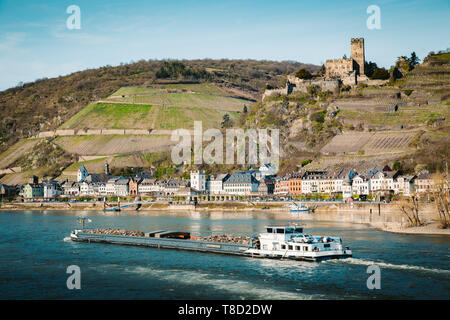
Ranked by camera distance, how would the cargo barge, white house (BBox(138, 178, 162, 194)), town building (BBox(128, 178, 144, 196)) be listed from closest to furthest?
the cargo barge < white house (BBox(138, 178, 162, 194)) < town building (BBox(128, 178, 144, 196))

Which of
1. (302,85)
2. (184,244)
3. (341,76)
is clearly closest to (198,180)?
(302,85)

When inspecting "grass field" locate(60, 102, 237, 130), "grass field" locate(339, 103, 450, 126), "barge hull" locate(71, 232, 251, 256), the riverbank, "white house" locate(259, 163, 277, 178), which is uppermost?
"grass field" locate(60, 102, 237, 130)

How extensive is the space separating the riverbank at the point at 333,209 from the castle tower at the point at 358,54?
188ft

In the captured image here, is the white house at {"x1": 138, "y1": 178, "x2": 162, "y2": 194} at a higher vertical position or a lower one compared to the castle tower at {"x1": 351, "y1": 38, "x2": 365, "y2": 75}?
Answer: lower

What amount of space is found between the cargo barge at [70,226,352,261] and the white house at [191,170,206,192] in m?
80.8

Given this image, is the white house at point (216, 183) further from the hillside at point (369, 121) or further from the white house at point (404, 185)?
the white house at point (404, 185)

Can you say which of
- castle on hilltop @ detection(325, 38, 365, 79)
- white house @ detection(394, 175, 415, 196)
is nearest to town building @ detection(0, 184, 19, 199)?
castle on hilltop @ detection(325, 38, 365, 79)

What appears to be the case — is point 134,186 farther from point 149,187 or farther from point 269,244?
point 269,244

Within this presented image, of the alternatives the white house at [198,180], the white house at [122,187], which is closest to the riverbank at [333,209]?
the white house at [122,187]

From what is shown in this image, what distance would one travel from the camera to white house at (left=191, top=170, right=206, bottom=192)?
450 feet

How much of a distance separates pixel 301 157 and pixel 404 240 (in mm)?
82624

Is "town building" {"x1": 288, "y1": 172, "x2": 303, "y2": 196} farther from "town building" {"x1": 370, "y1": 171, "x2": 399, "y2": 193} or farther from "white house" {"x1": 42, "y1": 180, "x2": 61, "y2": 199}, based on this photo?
"white house" {"x1": 42, "y1": 180, "x2": 61, "y2": 199}

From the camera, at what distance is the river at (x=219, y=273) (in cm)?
3238

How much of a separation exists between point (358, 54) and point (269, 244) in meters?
115
